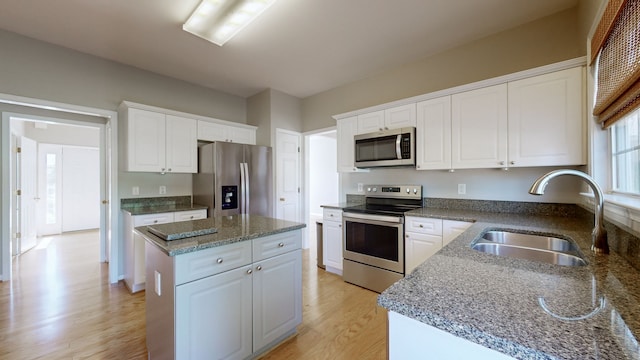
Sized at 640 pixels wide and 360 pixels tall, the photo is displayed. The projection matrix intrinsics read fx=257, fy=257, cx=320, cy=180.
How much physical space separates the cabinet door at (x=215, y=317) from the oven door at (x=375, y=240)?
1580mm

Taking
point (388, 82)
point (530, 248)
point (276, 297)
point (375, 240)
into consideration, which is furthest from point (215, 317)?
point (388, 82)

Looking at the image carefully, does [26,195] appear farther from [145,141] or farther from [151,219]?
[151,219]

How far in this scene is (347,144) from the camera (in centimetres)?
348

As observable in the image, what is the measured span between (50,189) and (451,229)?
8154 millimetres

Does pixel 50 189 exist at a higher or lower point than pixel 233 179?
lower

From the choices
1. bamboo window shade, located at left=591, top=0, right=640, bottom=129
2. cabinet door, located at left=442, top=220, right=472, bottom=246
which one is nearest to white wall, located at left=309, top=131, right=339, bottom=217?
cabinet door, located at left=442, top=220, right=472, bottom=246

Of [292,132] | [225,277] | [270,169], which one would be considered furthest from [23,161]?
[225,277]

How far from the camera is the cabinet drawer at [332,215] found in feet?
10.7

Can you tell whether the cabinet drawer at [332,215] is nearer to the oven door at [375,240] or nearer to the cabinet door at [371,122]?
the oven door at [375,240]

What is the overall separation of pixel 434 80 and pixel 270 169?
264 centimetres

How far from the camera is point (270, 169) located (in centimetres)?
415

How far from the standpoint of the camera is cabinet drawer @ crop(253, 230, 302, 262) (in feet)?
5.84

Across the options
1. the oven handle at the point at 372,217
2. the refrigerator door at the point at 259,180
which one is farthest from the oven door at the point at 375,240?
the refrigerator door at the point at 259,180

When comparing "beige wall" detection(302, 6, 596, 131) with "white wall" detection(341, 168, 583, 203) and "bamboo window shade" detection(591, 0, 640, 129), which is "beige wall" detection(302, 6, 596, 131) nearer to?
"bamboo window shade" detection(591, 0, 640, 129)
